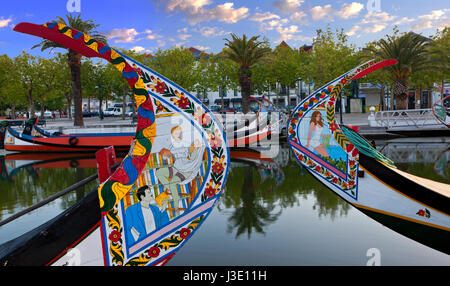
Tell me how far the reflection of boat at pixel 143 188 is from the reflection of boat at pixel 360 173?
2258 mm

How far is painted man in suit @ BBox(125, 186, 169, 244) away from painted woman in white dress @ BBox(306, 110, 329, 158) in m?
3.22

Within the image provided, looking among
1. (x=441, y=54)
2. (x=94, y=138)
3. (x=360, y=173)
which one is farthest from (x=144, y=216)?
(x=441, y=54)

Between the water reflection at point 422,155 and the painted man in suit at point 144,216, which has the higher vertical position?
the painted man in suit at point 144,216

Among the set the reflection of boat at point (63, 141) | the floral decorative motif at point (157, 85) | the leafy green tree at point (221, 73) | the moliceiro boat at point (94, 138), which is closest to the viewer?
the floral decorative motif at point (157, 85)

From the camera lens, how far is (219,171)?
4.34 meters

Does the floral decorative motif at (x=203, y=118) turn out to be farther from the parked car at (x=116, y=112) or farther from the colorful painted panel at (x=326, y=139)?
the parked car at (x=116, y=112)

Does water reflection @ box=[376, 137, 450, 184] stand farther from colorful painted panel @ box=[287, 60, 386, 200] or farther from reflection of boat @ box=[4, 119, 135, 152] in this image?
reflection of boat @ box=[4, 119, 135, 152]

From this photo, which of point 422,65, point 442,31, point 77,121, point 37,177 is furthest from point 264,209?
point 442,31

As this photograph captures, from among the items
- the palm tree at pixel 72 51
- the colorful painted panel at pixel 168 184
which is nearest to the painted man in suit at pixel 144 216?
the colorful painted panel at pixel 168 184

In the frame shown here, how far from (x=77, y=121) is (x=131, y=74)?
2552 centimetres

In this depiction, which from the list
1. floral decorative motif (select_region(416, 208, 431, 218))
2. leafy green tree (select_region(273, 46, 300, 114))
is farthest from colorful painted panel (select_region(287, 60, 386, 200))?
leafy green tree (select_region(273, 46, 300, 114))

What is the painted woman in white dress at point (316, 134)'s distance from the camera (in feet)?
19.1

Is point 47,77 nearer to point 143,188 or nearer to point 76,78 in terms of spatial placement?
point 76,78
